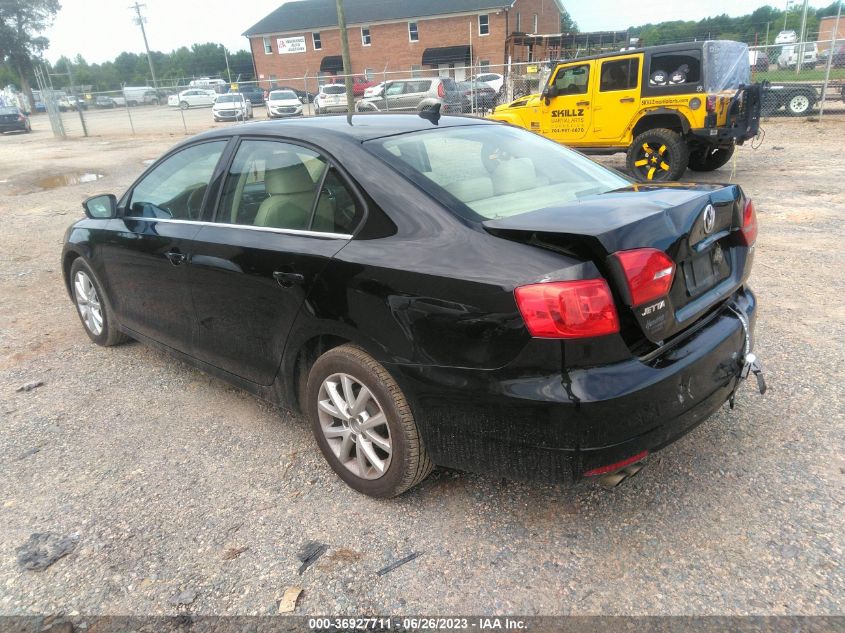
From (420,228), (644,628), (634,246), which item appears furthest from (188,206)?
(644,628)

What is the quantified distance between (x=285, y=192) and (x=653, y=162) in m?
8.36

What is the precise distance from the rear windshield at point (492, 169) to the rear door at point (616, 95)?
7.46m

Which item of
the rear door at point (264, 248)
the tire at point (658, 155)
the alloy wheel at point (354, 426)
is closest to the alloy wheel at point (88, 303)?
the rear door at point (264, 248)

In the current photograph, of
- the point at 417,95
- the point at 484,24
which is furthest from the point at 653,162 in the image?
the point at 484,24

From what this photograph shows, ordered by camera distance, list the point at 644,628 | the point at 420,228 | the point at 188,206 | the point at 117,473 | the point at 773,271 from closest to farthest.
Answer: the point at 644,628 → the point at 420,228 → the point at 117,473 → the point at 188,206 → the point at 773,271

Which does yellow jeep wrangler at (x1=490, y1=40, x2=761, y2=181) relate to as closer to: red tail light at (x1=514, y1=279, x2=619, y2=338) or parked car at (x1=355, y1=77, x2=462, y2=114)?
red tail light at (x1=514, y1=279, x2=619, y2=338)

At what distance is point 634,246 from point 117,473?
8.79 feet

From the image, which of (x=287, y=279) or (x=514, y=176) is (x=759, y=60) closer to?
(x=514, y=176)

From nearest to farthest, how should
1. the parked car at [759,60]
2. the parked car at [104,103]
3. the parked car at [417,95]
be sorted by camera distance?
the parked car at [759,60] < the parked car at [417,95] < the parked car at [104,103]

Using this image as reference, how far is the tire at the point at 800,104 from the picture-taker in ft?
A: 56.6

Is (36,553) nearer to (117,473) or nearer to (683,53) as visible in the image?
(117,473)

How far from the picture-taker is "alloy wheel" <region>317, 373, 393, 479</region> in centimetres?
261

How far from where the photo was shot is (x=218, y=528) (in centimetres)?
264

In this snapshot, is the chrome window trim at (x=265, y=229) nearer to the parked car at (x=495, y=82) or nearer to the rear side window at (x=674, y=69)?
the rear side window at (x=674, y=69)
